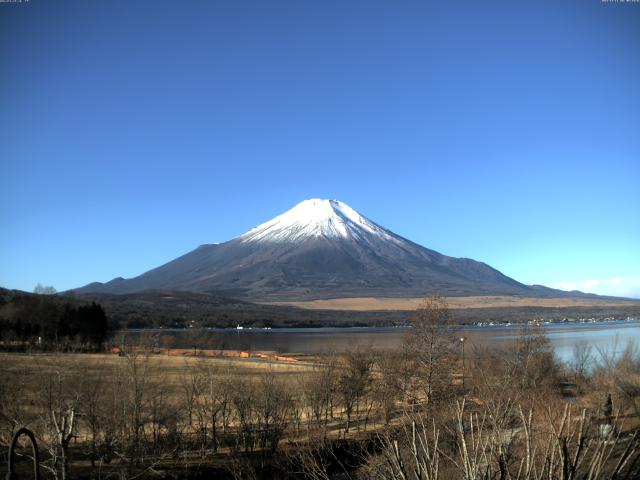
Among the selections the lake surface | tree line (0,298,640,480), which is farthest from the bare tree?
the lake surface

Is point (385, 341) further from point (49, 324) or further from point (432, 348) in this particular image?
point (432, 348)

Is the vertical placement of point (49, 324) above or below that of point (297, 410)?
above

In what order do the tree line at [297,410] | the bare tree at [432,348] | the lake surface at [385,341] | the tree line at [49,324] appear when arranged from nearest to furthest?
the tree line at [297,410] < the bare tree at [432,348] < the lake surface at [385,341] < the tree line at [49,324]

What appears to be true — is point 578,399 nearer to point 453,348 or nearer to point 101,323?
point 453,348

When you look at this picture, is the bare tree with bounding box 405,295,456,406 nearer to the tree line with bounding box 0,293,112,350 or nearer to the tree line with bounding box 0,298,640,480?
the tree line with bounding box 0,298,640,480

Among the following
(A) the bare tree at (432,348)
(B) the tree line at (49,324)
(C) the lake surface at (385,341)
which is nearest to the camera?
(A) the bare tree at (432,348)

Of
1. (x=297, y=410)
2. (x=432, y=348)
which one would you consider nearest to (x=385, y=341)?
(x=297, y=410)

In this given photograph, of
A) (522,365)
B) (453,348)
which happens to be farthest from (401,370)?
(522,365)

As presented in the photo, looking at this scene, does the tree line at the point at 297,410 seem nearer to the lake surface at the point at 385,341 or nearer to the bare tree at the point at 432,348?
the bare tree at the point at 432,348

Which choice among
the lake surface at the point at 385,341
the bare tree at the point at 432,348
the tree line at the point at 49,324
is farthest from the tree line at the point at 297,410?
the tree line at the point at 49,324

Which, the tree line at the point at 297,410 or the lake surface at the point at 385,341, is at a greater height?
the tree line at the point at 297,410

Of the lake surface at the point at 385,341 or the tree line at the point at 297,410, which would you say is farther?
the lake surface at the point at 385,341
